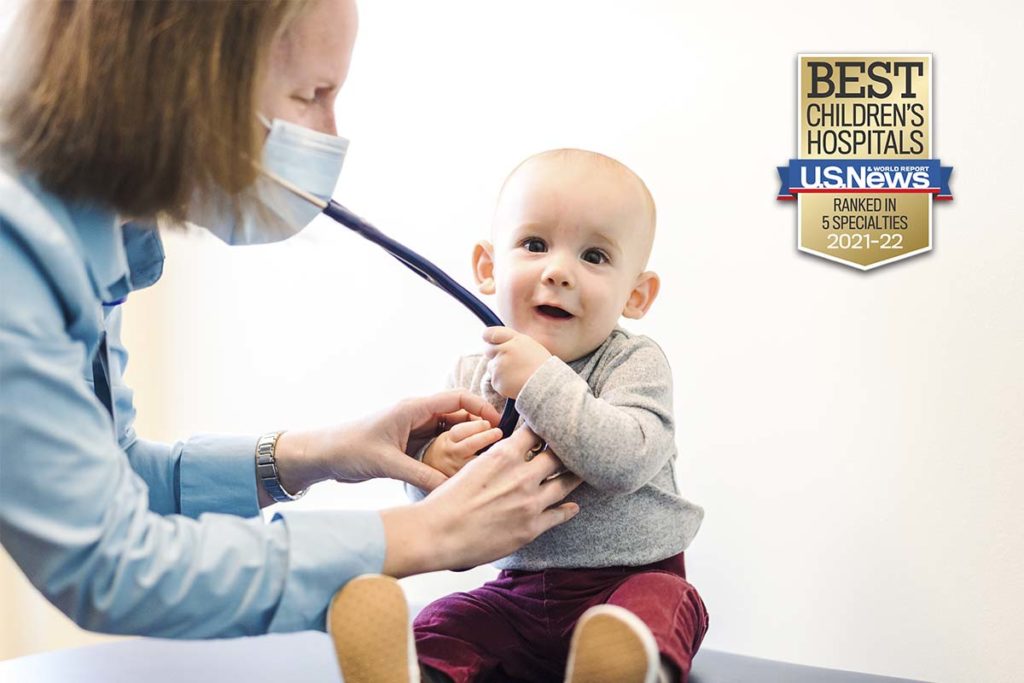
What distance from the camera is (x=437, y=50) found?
1980mm

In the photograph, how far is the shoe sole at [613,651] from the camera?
3.15 feet

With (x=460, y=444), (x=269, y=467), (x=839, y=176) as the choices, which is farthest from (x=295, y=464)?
(x=839, y=176)

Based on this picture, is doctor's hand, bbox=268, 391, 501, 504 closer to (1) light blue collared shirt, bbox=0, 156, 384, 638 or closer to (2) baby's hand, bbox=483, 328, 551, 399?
(2) baby's hand, bbox=483, 328, 551, 399

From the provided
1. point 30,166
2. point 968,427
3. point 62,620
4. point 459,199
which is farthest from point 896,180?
point 62,620

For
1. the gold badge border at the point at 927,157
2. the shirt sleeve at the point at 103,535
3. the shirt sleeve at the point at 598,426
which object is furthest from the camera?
the gold badge border at the point at 927,157

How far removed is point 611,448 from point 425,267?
279 mm

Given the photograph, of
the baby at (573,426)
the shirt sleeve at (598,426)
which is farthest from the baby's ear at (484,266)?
the shirt sleeve at (598,426)

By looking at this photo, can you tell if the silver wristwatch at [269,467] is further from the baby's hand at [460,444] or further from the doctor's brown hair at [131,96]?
the doctor's brown hair at [131,96]

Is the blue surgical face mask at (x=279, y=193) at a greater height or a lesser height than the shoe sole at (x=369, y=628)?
greater

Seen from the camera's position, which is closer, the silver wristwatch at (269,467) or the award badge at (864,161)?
the silver wristwatch at (269,467)

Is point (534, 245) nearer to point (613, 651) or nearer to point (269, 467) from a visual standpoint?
point (269, 467)

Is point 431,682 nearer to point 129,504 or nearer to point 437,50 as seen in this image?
point 129,504

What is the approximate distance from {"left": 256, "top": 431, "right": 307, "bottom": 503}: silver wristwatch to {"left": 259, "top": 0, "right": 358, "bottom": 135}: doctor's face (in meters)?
0.45

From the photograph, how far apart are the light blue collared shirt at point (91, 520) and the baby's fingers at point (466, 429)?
0.25 meters
